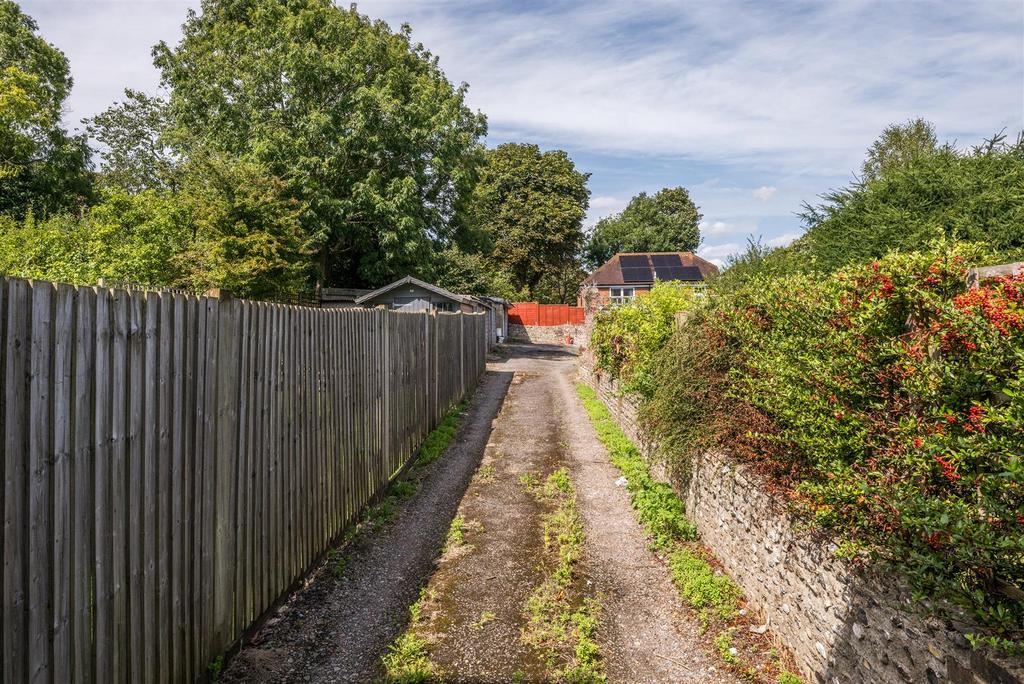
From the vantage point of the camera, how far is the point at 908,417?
3.51m

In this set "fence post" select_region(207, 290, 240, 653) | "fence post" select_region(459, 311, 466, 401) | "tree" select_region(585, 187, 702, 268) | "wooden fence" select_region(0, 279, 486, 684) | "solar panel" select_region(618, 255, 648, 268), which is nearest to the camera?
"wooden fence" select_region(0, 279, 486, 684)

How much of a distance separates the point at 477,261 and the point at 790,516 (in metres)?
38.4

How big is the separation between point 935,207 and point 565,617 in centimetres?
947

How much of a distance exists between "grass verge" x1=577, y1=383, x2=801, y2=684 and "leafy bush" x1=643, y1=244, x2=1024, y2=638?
1170mm

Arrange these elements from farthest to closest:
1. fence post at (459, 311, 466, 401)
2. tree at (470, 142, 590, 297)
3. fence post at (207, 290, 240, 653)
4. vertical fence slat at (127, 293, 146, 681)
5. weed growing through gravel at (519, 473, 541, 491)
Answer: tree at (470, 142, 590, 297) < fence post at (459, 311, 466, 401) < weed growing through gravel at (519, 473, 541, 491) < fence post at (207, 290, 240, 653) < vertical fence slat at (127, 293, 146, 681)

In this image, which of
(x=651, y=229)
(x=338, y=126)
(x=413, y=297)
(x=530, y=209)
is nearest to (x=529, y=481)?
(x=413, y=297)

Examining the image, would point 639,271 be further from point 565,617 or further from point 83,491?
point 83,491

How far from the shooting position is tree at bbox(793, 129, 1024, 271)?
896 centimetres

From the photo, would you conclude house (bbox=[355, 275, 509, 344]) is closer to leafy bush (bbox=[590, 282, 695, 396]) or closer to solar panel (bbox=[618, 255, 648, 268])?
leafy bush (bbox=[590, 282, 695, 396])

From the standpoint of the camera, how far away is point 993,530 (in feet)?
8.91

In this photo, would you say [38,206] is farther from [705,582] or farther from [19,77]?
[705,582]

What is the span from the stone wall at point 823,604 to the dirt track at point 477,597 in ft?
2.09

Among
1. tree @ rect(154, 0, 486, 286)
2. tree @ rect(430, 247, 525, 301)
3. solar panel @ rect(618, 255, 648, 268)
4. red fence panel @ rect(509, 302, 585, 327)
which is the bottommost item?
red fence panel @ rect(509, 302, 585, 327)

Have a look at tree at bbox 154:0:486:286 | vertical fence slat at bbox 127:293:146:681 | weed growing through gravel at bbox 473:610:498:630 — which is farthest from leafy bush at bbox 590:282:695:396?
tree at bbox 154:0:486:286
